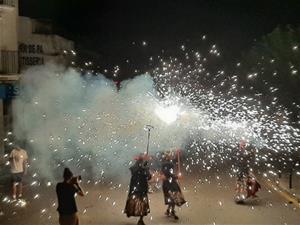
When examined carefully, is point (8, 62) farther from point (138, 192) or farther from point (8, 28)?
point (138, 192)

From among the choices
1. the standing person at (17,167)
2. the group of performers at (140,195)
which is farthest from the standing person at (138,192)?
the standing person at (17,167)

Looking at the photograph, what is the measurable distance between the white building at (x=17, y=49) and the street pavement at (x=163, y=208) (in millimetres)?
7160

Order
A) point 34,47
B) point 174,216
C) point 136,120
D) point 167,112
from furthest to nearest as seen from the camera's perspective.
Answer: point 34,47 → point 136,120 → point 167,112 → point 174,216

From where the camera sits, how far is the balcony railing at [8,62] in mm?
21344

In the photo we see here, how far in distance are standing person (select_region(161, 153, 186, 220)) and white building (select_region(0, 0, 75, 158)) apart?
11.1 metres

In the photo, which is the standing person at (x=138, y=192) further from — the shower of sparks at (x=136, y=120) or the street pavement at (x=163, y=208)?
the shower of sparks at (x=136, y=120)

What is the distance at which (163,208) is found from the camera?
480 inches

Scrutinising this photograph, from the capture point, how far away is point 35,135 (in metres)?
17.4

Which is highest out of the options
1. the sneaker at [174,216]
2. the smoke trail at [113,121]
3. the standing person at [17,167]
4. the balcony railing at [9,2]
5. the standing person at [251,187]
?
the balcony railing at [9,2]

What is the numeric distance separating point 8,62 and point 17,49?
3.17ft

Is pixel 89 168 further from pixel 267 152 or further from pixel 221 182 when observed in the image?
pixel 267 152

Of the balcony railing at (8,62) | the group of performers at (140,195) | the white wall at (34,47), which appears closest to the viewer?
the group of performers at (140,195)

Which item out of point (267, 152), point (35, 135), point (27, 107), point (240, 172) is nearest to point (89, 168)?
point (35, 135)

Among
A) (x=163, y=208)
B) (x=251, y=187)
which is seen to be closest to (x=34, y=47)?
(x=163, y=208)
